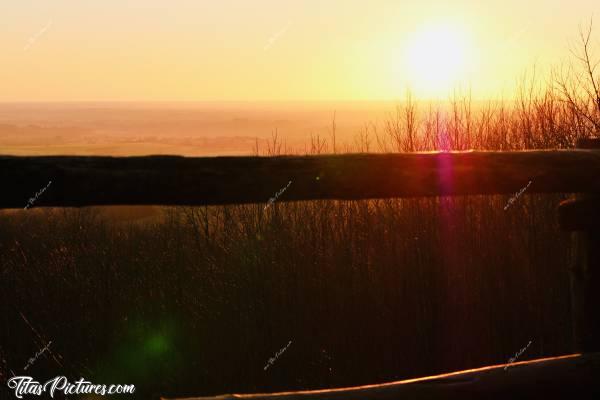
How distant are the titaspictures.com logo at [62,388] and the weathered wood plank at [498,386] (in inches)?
84.1

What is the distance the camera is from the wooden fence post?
2.80 m

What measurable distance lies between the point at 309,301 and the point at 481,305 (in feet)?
4.22

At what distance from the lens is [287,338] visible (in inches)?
190

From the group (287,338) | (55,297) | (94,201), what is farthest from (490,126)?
(94,201)

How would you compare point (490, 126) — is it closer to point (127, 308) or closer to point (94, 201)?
point (127, 308)

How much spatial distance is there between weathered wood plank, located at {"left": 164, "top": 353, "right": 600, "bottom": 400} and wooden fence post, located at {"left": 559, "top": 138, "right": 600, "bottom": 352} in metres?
0.47

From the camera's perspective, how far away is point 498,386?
2.27 m

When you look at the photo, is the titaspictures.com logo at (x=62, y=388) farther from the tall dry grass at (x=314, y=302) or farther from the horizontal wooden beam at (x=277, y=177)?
the horizontal wooden beam at (x=277, y=177)

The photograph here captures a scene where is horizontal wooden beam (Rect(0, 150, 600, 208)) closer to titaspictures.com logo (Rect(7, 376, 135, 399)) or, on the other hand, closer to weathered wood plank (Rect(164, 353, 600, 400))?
weathered wood plank (Rect(164, 353, 600, 400))

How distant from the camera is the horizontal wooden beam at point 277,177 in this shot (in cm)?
214

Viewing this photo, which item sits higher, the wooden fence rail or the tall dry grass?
the wooden fence rail
